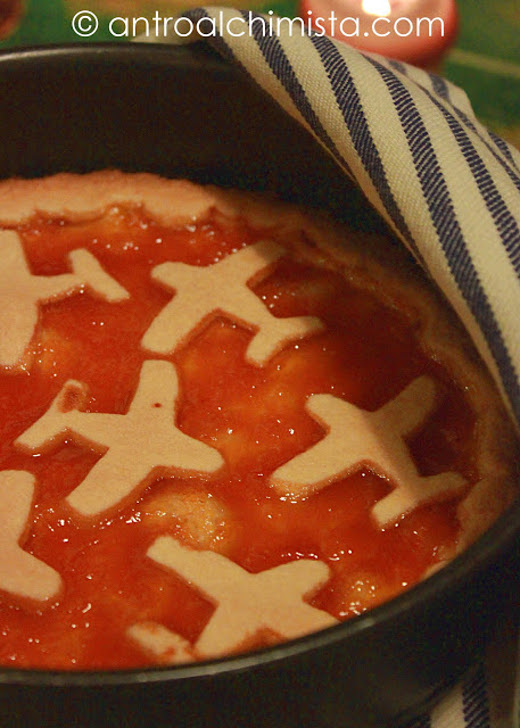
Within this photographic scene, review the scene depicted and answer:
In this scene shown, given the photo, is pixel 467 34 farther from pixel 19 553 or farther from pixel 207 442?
pixel 19 553

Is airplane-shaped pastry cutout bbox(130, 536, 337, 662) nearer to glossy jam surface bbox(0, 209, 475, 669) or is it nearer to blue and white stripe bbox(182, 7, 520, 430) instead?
glossy jam surface bbox(0, 209, 475, 669)

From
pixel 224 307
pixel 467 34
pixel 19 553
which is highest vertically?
pixel 467 34

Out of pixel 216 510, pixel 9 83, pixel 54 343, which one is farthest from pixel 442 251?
pixel 9 83

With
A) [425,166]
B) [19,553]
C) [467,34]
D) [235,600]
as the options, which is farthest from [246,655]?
[467,34]

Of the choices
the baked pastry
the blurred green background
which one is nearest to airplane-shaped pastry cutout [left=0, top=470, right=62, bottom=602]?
the baked pastry

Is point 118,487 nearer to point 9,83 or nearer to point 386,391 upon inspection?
point 386,391

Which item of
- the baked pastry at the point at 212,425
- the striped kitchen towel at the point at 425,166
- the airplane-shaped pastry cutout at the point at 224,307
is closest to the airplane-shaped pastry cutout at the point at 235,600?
the baked pastry at the point at 212,425
